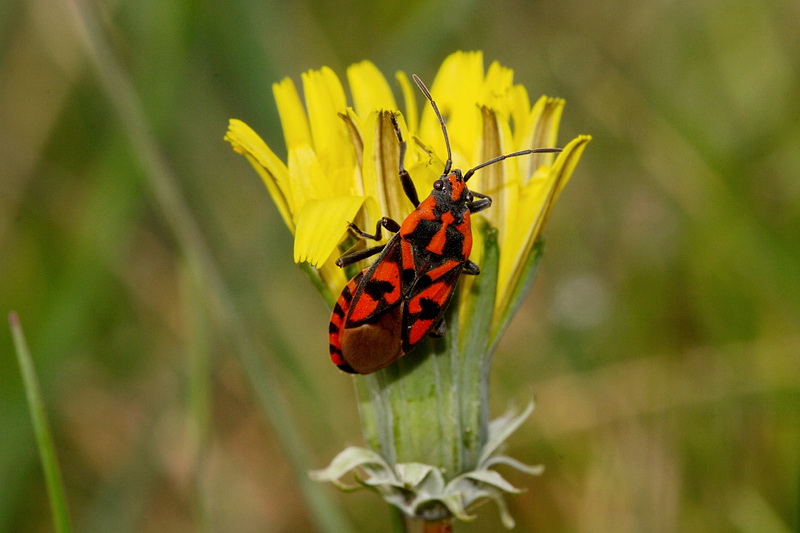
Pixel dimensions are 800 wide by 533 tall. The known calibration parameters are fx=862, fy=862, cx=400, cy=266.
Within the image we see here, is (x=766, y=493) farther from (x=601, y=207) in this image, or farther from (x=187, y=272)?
(x=187, y=272)

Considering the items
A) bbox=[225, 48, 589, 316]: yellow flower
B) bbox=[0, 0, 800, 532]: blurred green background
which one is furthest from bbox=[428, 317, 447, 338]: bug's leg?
bbox=[0, 0, 800, 532]: blurred green background

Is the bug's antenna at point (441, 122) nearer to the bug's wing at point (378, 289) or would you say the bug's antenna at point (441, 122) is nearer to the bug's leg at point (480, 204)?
the bug's leg at point (480, 204)

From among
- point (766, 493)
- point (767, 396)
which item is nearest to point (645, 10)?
point (767, 396)

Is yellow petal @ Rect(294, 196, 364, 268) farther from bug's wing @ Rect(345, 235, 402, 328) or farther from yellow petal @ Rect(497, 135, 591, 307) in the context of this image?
yellow petal @ Rect(497, 135, 591, 307)

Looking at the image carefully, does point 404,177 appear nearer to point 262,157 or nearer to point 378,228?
point 378,228

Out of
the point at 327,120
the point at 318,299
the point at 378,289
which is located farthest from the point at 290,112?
the point at 318,299
